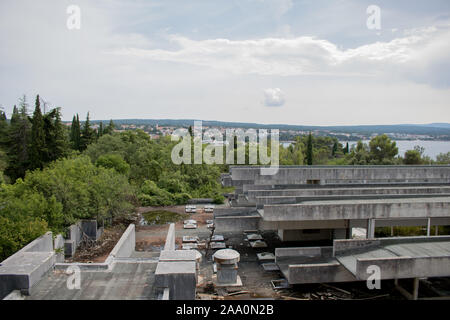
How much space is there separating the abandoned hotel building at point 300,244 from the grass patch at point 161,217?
277 inches

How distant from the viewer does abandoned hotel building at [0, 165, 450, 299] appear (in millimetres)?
11477

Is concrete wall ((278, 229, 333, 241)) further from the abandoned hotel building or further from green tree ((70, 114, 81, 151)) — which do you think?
green tree ((70, 114, 81, 151))

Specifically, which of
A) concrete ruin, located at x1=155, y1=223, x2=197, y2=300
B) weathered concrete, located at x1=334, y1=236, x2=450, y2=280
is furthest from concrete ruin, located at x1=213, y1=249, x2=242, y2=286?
concrete ruin, located at x1=155, y1=223, x2=197, y2=300

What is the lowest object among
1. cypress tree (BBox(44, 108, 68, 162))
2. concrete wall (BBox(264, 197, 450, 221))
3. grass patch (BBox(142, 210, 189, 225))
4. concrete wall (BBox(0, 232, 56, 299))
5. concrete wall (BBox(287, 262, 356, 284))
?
grass patch (BBox(142, 210, 189, 225))

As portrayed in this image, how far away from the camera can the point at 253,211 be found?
2333 cm

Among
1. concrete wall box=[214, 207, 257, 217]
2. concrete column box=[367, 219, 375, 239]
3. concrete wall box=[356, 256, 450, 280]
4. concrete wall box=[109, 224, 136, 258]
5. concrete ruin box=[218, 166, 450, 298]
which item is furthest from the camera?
concrete wall box=[214, 207, 257, 217]

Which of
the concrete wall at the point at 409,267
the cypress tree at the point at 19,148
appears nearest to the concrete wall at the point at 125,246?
the concrete wall at the point at 409,267

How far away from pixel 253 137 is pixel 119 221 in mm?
37601

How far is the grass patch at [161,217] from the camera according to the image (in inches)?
1201

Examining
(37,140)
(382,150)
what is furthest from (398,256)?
(382,150)

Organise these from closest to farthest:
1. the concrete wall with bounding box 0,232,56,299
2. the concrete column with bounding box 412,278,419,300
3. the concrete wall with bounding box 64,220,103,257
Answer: the concrete wall with bounding box 0,232,56,299, the concrete column with bounding box 412,278,419,300, the concrete wall with bounding box 64,220,103,257

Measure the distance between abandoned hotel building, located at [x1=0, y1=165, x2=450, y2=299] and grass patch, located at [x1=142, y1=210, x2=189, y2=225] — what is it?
277 inches

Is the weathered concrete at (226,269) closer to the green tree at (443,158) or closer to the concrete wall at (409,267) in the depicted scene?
the concrete wall at (409,267)

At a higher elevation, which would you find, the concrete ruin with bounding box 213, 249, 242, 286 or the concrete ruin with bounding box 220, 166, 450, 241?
the concrete ruin with bounding box 220, 166, 450, 241
